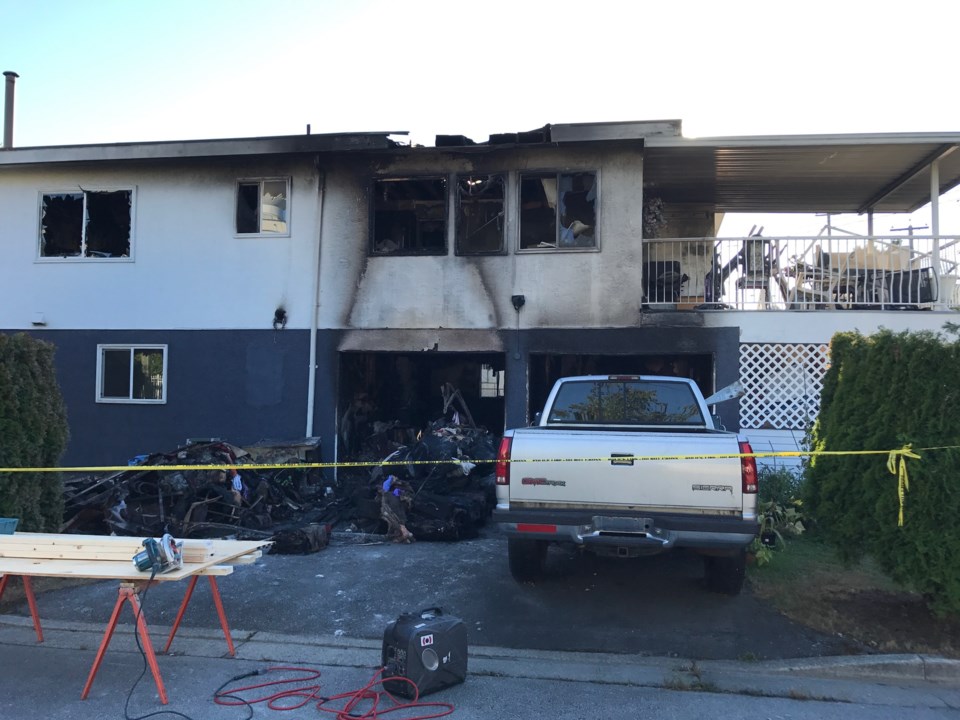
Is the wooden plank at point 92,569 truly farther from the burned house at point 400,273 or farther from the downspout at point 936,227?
the downspout at point 936,227

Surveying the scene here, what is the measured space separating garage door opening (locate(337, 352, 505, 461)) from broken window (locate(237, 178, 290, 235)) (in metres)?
2.32

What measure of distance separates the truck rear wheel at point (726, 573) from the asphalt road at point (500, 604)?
0.33 ft

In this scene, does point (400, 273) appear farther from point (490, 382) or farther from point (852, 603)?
point (852, 603)

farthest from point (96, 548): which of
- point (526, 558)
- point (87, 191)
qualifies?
point (87, 191)

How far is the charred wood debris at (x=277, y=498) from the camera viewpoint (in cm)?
799

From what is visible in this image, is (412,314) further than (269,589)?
Yes

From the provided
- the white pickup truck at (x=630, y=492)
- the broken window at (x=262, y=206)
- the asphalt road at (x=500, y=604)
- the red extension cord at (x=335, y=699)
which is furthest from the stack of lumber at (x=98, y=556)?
the broken window at (x=262, y=206)

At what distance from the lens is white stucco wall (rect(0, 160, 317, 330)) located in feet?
36.3

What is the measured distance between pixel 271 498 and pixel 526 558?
4077mm

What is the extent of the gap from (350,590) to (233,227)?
6895 mm

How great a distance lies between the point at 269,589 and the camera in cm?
638

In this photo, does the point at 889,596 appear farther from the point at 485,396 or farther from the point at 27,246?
the point at 27,246

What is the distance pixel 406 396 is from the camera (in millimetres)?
13672

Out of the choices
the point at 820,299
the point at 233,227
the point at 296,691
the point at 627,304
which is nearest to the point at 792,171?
the point at 820,299
